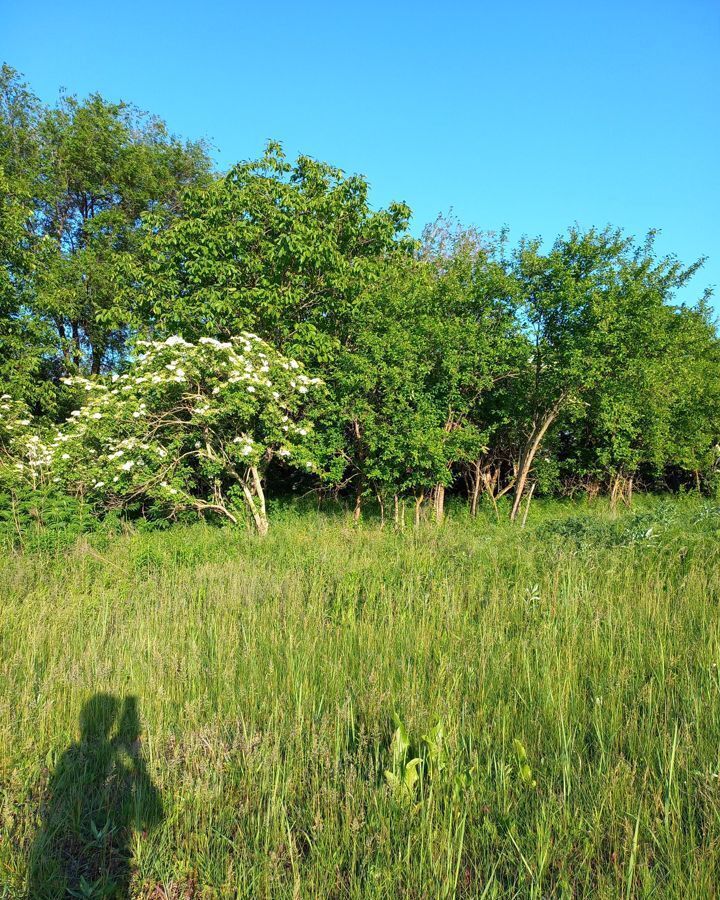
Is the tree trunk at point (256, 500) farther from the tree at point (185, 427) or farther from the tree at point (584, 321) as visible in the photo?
the tree at point (584, 321)

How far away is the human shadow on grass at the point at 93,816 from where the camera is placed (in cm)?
215

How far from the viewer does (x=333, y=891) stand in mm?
2010

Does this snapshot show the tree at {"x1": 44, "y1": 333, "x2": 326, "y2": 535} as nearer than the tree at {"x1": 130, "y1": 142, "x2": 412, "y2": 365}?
Yes

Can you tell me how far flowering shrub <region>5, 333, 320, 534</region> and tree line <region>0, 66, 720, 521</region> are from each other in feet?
0.16

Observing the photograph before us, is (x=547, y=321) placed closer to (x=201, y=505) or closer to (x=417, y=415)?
(x=417, y=415)

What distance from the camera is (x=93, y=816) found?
246 cm

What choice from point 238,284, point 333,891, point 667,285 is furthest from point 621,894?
point 667,285

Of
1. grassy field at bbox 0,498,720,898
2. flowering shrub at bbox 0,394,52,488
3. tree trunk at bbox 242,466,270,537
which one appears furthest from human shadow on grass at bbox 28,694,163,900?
flowering shrub at bbox 0,394,52,488

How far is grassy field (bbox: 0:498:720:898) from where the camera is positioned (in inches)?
81.9

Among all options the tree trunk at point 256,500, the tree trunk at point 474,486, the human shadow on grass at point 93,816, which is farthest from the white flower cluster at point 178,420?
the human shadow on grass at point 93,816

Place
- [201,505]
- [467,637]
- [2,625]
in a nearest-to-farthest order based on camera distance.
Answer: [467,637] → [2,625] → [201,505]

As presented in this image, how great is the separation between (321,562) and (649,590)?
10.3 feet

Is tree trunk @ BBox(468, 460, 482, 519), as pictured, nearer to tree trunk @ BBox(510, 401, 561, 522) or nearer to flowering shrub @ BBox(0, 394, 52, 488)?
tree trunk @ BBox(510, 401, 561, 522)

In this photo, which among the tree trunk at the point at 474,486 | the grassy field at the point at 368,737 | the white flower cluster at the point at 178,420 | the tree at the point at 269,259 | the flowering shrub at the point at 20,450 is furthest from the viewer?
the tree trunk at the point at 474,486
